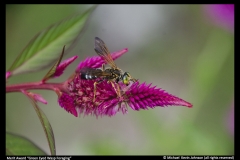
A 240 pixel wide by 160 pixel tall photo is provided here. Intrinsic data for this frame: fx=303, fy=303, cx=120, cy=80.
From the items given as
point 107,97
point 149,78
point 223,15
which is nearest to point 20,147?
point 107,97

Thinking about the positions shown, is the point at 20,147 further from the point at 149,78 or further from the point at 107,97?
the point at 149,78

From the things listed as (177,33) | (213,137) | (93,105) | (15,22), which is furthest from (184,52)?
(93,105)

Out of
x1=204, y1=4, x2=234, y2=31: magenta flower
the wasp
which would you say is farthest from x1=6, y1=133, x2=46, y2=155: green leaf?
x1=204, y1=4, x2=234, y2=31: magenta flower

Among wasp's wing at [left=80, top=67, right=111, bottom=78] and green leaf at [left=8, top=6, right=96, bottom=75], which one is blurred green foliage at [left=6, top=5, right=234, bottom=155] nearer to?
green leaf at [left=8, top=6, right=96, bottom=75]

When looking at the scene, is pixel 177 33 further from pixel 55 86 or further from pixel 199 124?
pixel 55 86

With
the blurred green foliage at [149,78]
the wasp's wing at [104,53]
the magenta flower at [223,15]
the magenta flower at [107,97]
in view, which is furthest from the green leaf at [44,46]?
the magenta flower at [223,15]
